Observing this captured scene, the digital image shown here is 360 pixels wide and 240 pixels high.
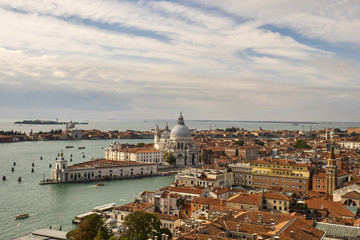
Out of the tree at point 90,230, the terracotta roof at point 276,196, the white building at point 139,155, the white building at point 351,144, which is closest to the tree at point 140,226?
the tree at point 90,230

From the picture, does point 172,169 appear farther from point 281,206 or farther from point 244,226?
point 244,226

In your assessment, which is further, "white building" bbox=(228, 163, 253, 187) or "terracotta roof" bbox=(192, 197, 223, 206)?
"white building" bbox=(228, 163, 253, 187)

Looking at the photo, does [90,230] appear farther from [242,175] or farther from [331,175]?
[242,175]

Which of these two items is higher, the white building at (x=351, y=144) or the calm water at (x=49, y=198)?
the white building at (x=351, y=144)

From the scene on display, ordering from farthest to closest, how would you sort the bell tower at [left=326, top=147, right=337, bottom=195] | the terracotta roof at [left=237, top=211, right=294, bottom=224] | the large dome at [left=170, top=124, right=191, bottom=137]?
1. the large dome at [left=170, top=124, right=191, bottom=137]
2. the bell tower at [left=326, top=147, right=337, bottom=195]
3. the terracotta roof at [left=237, top=211, right=294, bottom=224]

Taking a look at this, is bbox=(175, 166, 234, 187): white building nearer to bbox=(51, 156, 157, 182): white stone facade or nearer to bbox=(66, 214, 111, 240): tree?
bbox=(51, 156, 157, 182): white stone facade

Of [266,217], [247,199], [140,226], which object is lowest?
[247,199]

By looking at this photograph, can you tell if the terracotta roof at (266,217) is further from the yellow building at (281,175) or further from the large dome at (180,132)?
the large dome at (180,132)

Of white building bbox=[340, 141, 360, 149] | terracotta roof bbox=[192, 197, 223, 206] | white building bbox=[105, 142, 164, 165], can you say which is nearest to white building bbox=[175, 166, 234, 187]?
terracotta roof bbox=[192, 197, 223, 206]

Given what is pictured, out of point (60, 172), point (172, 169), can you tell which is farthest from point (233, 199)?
point (172, 169)

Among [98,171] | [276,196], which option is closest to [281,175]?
[276,196]

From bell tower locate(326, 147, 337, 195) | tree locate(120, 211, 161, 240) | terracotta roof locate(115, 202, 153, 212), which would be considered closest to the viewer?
tree locate(120, 211, 161, 240)
